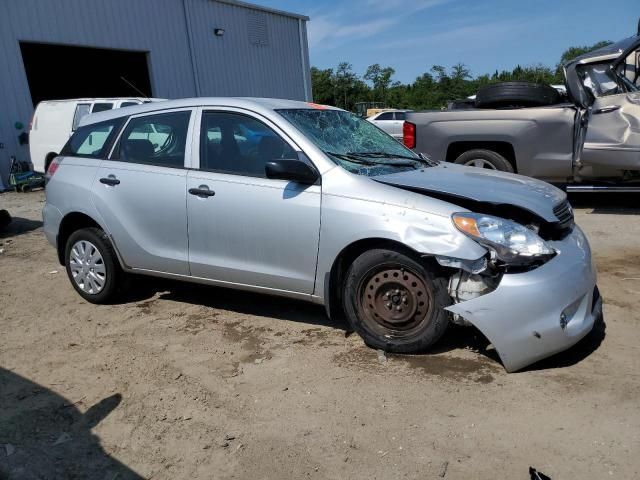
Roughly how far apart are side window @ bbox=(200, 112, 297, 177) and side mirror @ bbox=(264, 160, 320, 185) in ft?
0.81

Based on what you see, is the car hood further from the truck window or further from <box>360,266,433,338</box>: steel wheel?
the truck window

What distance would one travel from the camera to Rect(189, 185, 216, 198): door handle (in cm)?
403

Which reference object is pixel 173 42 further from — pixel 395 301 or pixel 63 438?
pixel 63 438

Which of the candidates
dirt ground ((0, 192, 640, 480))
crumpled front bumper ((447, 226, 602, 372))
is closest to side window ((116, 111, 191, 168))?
dirt ground ((0, 192, 640, 480))

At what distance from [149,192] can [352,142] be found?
164cm

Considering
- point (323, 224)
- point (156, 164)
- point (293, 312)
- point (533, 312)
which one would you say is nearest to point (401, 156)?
point (323, 224)

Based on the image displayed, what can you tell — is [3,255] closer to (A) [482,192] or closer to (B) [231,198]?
(B) [231,198]

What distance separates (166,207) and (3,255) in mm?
4012

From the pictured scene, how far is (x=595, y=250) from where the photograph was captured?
568 cm

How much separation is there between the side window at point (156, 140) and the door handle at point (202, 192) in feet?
0.91

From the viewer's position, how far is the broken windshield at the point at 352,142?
3889mm

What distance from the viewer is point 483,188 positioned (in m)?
3.60

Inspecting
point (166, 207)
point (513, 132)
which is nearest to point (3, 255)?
point (166, 207)

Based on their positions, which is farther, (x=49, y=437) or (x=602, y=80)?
(x=602, y=80)
